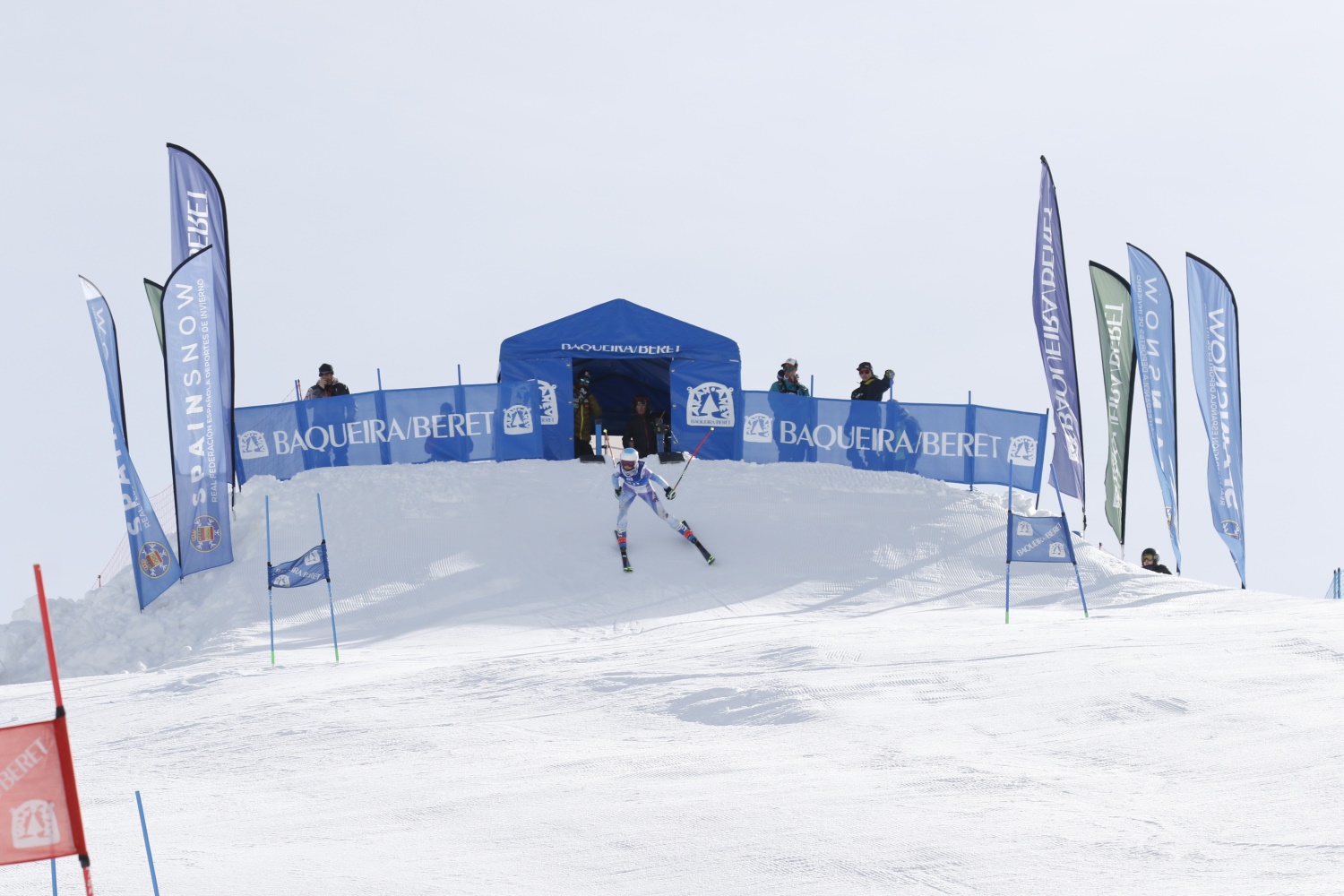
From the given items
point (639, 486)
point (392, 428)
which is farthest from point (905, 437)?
point (392, 428)

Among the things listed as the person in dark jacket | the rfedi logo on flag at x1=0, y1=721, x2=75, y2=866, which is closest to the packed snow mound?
the person in dark jacket

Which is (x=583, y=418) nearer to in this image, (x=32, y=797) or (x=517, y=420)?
(x=517, y=420)

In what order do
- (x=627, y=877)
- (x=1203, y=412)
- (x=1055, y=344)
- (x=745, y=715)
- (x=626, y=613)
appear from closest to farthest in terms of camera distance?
(x=627, y=877)
(x=745, y=715)
(x=626, y=613)
(x=1203, y=412)
(x=1055, y=344)

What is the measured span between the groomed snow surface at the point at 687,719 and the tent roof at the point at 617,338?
3.72m

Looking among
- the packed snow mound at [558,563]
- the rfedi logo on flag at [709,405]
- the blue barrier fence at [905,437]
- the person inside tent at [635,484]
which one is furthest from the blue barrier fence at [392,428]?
the person inside tent at [635,484]

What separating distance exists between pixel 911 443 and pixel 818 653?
9050mm

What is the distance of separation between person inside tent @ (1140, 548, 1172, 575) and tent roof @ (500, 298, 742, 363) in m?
6.50

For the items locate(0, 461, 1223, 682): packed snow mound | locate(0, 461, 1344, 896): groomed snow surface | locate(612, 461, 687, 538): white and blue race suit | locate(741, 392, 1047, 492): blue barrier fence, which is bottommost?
Result: locate(0, 461, 1344, 896): groomed snow surface

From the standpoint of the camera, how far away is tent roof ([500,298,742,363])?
20.6 m

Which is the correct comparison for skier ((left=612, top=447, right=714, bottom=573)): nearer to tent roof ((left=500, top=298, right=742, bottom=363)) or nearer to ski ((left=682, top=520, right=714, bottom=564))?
ski ((left=682, top=520, right=714, bottom=564))

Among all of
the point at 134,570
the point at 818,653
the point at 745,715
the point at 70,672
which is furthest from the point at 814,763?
the point at 134,570

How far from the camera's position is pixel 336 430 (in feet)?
62.8

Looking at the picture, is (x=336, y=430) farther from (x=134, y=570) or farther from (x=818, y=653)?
(x=818, y=653)

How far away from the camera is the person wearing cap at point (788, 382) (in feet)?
66.3
